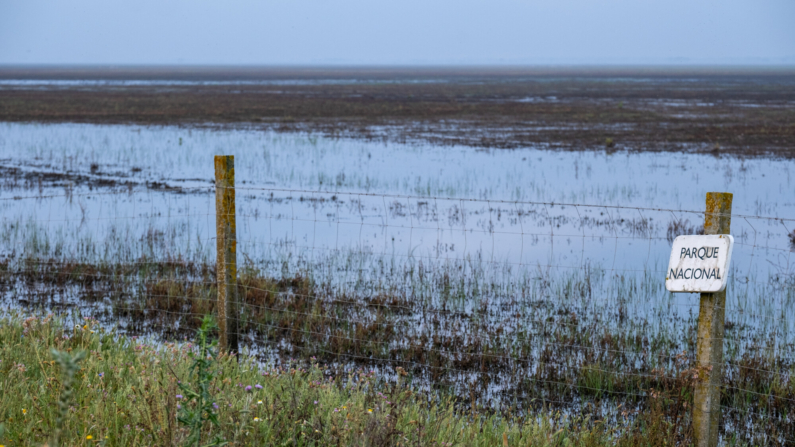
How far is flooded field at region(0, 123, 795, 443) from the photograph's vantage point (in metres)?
6.43

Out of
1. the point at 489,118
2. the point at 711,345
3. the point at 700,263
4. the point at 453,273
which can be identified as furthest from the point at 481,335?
the point at 489,118

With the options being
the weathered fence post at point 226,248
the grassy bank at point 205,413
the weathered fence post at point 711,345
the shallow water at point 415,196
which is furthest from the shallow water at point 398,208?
the grassy bank at point 205,413

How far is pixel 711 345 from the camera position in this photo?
14.3 feet

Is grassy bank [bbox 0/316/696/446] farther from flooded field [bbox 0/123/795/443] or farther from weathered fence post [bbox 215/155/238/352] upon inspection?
flooded field [bbox 0/123/795/443]

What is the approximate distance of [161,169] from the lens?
19047 millimetres

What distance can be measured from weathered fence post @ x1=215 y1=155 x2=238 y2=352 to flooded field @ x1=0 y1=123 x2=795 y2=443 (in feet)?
2.55

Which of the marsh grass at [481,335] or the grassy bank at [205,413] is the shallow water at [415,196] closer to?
the marsh grass at [481,335]

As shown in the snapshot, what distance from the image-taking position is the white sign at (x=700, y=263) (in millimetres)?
4062

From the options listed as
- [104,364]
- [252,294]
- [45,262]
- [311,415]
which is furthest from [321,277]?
[311,415]

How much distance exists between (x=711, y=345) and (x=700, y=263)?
568mm

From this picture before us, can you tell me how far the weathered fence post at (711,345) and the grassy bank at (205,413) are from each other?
0.29 m

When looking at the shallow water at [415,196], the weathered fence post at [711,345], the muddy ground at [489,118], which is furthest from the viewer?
the muddy ground at [489,118]

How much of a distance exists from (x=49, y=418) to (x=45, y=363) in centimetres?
81

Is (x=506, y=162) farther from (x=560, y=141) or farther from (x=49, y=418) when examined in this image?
(x=49, y=418)
